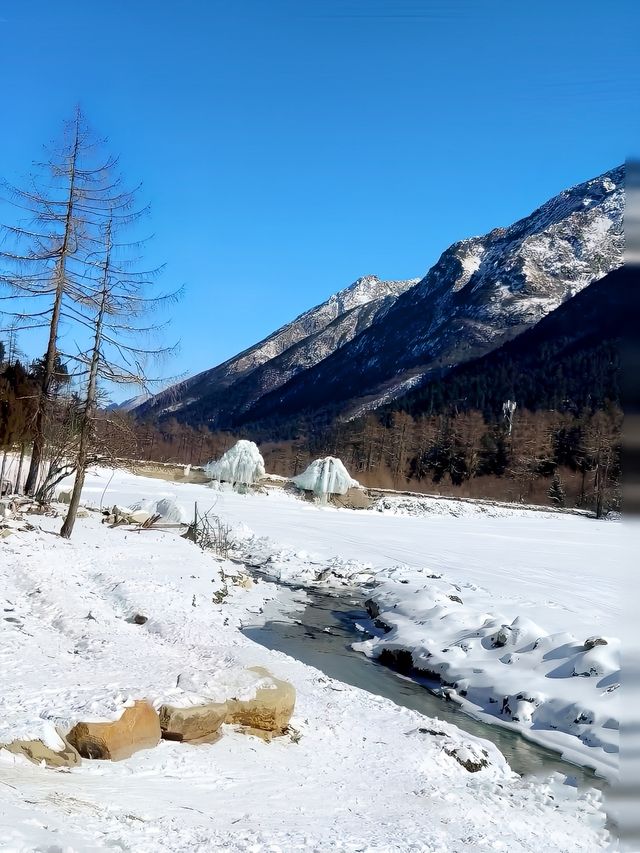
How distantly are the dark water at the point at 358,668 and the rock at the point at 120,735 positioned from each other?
4.47m

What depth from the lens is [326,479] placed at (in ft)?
145

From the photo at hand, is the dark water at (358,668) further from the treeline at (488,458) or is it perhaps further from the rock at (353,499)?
the treeline at (488,458)

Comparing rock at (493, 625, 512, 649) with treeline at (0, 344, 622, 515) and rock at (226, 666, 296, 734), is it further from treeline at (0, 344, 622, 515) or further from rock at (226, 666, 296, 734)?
treeline at (0, 344, 622, 515)

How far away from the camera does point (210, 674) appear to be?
8203mm

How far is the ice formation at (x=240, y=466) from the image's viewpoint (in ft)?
146

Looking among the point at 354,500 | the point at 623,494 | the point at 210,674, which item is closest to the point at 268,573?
the point at 210,674

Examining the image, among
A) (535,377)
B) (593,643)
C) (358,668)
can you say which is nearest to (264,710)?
(358,668)

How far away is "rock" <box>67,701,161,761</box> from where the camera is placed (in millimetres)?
6098

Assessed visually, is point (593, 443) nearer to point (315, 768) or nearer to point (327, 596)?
point (327, 596)

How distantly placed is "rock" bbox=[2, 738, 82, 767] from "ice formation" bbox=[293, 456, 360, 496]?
38.2 m

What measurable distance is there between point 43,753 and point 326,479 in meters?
38.6

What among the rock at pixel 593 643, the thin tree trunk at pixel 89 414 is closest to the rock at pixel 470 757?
the rock at pixel 593 643

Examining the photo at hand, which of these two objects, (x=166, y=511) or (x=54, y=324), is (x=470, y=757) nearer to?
(x=54, y=324)

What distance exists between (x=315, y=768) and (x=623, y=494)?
7.26 metres
